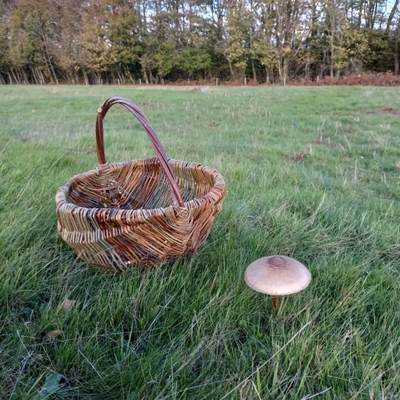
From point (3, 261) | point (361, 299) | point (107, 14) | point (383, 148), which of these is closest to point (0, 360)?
point (3, 261)

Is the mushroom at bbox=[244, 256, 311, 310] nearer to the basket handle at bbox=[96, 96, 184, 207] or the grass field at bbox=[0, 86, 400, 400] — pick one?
the grass field at bbox=[0, 86, 400, 400]

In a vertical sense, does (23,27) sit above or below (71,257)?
above

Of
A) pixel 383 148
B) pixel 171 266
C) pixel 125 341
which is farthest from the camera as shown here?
pixel 383 148

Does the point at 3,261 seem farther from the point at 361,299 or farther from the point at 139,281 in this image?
the point at 361,299

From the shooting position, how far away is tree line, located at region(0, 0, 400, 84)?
23.9 metres

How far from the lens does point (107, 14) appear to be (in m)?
29.3

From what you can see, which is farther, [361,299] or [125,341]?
[361,299]

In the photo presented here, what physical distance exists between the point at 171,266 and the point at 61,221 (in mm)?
462

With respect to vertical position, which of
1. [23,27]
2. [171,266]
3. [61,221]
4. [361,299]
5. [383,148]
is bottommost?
[383,148]

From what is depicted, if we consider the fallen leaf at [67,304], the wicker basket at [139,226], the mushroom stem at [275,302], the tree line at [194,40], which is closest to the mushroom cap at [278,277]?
the mushroom stem at [275,302]

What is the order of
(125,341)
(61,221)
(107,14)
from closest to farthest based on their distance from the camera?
(125,341), (61,221), (107,14)

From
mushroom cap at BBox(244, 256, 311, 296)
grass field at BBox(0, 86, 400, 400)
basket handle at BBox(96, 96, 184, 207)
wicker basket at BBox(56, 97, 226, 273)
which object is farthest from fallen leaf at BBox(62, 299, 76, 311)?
mushroom cap at BBox(244, 256, 311, 296)

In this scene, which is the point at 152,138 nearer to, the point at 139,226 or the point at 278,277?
the point at 139,226

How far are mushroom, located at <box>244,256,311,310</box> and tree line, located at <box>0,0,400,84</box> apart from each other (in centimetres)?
2535
